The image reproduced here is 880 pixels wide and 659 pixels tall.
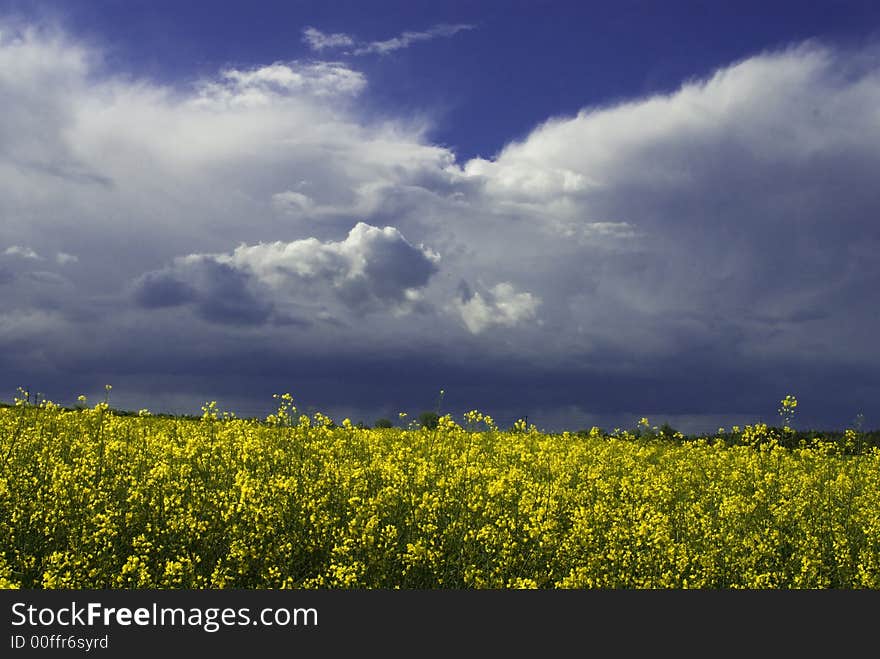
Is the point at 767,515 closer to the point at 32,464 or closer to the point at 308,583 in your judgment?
the point at 308,583

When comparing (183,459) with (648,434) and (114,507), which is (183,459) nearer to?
(114,507)

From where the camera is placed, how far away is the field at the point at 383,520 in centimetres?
764

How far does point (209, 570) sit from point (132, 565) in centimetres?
107

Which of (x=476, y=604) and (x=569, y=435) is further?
(x=569, y=435)

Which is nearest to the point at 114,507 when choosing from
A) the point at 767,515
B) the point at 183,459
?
the point at 183,459

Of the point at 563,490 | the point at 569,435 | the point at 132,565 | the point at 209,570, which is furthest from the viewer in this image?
the point at 569,435

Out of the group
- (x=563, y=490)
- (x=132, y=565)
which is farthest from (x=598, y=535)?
(x=132, y=565)

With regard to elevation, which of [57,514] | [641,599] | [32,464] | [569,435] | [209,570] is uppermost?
[569,435]

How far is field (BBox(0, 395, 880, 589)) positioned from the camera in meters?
7.64

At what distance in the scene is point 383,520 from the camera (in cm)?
900

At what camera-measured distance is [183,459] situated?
11602mm

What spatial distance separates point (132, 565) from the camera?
6941 mm

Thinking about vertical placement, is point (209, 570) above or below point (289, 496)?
below

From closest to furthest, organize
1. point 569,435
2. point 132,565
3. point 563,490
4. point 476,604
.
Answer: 1. point 476,604
2. point 132,565
3. point 563,490
4. point 569,435
